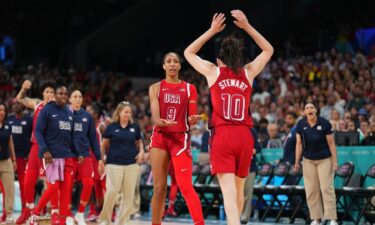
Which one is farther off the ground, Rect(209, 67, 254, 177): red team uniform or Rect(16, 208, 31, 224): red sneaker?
Rect(209, 67, 254, 177): red team uniform

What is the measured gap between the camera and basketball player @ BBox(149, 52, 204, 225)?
1109cm

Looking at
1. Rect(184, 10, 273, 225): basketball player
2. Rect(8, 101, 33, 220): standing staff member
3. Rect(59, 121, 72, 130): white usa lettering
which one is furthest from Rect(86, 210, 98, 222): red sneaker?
Rect(184, 10, 273, 225): basketball player

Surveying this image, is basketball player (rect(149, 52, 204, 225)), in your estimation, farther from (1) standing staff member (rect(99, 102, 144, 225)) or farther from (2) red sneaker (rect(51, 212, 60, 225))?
(1) standing staff member (rect(99, 102, 144, 225))

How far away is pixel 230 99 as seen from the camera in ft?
32.4

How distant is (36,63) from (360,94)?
15.7 m

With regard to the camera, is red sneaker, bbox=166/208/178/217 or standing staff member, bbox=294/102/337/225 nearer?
standing staff member, bbox=294/102/337/225

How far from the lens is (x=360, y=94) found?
Answer: 68.0 feet

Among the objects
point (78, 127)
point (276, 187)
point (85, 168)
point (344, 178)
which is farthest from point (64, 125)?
point (344, 178)

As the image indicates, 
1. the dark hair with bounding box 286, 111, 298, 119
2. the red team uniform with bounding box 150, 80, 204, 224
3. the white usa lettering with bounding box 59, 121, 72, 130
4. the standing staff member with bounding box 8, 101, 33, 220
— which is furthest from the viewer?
the dark hair with bounding box 286, 111, 298, 119

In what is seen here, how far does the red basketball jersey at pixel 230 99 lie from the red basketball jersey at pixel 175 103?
1486 mm

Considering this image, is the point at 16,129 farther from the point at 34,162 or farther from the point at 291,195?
the point at 291,195

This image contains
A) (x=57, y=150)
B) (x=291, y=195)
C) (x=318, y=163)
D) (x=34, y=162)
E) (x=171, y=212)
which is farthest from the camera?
(x=171, y=212)

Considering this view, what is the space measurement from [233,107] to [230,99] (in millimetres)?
94

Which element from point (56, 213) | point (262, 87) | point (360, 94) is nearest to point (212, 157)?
point (56, 213)
